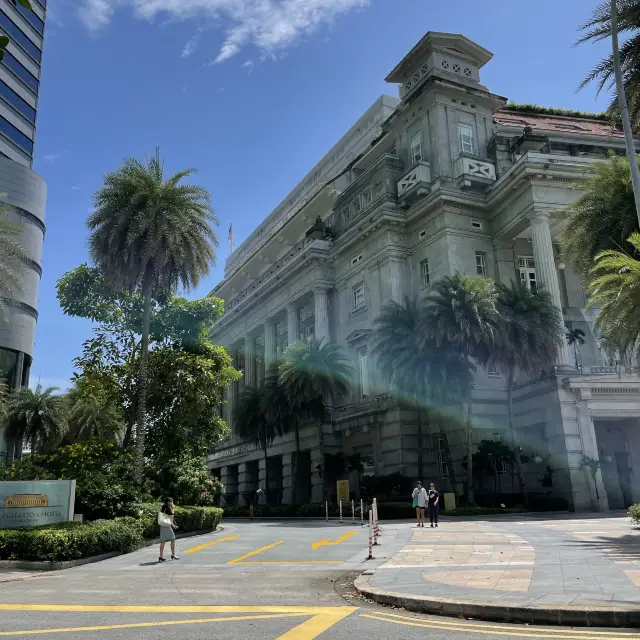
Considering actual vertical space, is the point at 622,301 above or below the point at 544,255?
below

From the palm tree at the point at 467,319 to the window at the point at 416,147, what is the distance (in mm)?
14836

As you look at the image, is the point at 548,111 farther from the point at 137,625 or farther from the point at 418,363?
the point at 137,625

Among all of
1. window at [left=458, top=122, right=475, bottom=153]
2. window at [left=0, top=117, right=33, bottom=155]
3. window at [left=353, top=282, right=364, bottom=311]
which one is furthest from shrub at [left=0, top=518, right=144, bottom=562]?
window at [left=0, top=117, right=33, bottom=155]

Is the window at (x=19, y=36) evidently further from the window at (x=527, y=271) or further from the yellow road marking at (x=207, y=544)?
the yellow road marking at (x=207, y=544)

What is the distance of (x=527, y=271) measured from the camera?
4400 cm

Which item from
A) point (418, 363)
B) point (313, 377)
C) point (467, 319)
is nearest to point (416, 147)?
point (467, 319)

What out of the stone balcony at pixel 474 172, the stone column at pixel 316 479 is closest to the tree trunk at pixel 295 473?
the stone column at pixel 316 479

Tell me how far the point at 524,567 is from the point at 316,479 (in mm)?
36087

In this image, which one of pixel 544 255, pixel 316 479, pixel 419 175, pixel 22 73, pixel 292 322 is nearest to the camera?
pixel 544 255

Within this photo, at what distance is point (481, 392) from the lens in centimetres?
3962

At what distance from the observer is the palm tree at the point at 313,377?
41.9 m

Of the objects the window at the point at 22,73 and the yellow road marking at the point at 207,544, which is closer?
the yellow road marking at the point at 207,544

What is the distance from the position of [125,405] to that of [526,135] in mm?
31765

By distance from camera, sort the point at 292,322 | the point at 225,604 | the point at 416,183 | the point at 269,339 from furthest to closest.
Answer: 1. the point at 269,339
2. the point at 292,322
3. the point at 416,183
4. the point at 225,604
